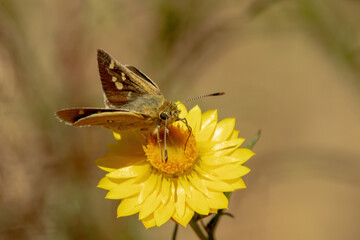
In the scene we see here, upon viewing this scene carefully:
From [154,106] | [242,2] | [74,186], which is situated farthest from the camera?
[242,2]

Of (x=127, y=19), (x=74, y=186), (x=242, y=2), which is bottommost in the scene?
(x=74, y=186)

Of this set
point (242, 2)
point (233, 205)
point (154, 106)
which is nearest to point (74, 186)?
point (154, 106)

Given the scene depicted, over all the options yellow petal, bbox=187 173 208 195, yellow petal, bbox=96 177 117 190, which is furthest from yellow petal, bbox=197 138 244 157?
yellow petal, bbox=96 177 117 190

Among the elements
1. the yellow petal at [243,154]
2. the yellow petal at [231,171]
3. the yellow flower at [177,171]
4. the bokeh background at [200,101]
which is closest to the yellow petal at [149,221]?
the yellow flower at [177,171]

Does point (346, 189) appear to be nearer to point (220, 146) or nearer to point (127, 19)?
point (220, 146)

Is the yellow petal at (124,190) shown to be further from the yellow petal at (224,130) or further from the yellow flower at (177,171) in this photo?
the yellow petal at (224,130)

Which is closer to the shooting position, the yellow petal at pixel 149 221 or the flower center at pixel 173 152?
the yellow petal at pixel 149 221
